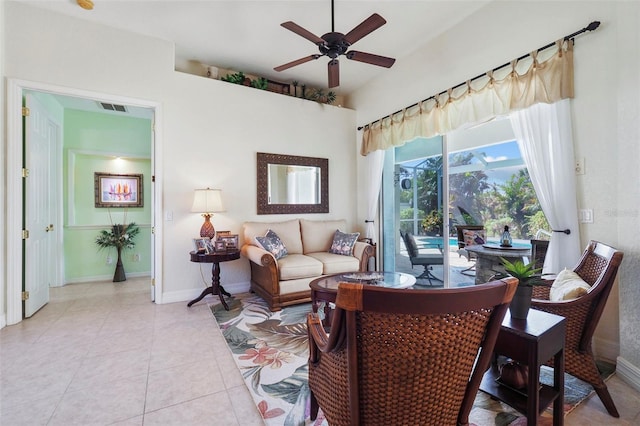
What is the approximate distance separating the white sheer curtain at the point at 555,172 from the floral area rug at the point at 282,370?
0.86 meters

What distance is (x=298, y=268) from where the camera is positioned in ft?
11.3

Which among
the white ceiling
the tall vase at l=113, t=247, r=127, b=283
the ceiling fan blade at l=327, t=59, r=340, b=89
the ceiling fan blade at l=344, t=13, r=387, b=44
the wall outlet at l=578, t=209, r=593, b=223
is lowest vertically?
the tall vase at l=113, t=247, r=127, b=283

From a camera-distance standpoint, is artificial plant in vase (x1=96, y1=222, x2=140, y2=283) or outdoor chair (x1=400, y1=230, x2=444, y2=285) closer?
outdoor chair (x1=400, y1=230, x2=444, y2=285)

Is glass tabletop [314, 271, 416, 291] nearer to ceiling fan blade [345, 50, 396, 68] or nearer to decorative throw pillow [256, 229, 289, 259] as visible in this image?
decorative throw pillow [256, 229, 289, 259]

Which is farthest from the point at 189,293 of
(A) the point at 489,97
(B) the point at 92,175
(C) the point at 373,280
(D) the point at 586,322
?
(A) the point at 489,97

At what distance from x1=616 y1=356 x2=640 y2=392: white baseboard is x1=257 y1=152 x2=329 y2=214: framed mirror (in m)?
3.64

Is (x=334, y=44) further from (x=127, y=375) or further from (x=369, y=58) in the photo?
(x=127, y=375)

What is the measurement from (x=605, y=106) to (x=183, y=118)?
4.27 m

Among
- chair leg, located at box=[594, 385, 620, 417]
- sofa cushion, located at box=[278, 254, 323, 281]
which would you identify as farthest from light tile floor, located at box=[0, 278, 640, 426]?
sofa cushion, located at box=[278, 254, 323, 281]

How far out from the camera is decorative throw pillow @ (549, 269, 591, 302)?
174 centimetres

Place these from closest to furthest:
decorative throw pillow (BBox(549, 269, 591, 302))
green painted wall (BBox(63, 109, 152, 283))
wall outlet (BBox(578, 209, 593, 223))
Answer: decorative throw pillow (BBox(549, 269, 591, 302)), wall outlet (BBox(578, 209, 593, 223)), green painted wall (BBox(63, 109, 152, 283))

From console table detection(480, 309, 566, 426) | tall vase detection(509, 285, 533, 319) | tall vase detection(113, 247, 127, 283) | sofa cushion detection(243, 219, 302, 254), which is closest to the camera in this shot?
console table detection(480, 309, 566, 426)

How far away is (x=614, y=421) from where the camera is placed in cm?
159

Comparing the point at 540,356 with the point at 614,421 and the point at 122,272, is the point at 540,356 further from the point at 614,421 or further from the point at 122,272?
the point at 122,272
